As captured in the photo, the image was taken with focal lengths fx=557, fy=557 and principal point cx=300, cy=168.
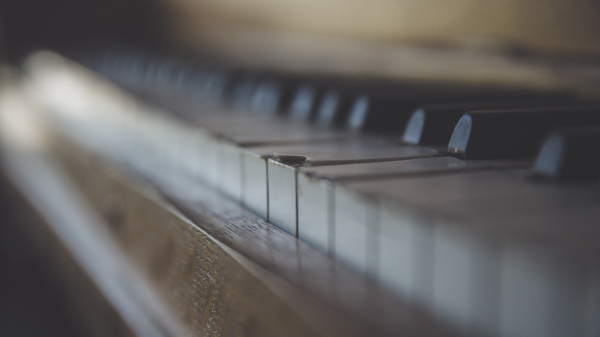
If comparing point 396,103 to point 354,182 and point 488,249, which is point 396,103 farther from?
point 488,249

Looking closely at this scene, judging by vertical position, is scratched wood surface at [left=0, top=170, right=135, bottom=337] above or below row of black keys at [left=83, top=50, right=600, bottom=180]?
below

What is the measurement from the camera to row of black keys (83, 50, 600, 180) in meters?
0.44

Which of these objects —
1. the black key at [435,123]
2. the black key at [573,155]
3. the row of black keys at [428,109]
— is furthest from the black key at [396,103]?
the black key at [573,155]

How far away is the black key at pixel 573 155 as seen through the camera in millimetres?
420

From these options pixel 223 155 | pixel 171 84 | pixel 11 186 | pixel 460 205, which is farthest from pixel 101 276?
pixel 11 186

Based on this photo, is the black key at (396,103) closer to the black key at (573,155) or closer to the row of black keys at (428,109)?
the row of black keys at (428,109)

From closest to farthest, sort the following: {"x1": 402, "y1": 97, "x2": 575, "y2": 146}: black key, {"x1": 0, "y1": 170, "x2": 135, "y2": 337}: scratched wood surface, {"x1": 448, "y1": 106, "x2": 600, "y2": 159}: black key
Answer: {"x1": 448, "y1": 106, "x2": 600, "y2": 159}: black key → {"x1": 402, "y1": 97, "x2": 575, "y2": 146}: black key → {"x1": 0, "y1": 170, "x2": 135, "y2": 337}: scratched wood surface

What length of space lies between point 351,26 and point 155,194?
2.36 ft

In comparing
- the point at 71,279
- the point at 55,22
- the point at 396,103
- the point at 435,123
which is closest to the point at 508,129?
the point at 435,123

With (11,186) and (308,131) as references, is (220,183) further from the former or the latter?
(11,186)

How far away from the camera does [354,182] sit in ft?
1.49

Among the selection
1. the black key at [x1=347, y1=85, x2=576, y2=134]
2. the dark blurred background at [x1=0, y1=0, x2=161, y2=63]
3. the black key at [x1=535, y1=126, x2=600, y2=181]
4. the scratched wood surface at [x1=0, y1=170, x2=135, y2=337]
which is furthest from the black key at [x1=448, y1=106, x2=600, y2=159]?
the dark blurred background at [x1=0, y1=0, x2=161, y2=63]

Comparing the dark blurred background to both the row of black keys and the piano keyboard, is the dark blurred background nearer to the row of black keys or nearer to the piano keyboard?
the row of black keys

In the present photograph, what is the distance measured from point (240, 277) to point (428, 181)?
0.18 m
